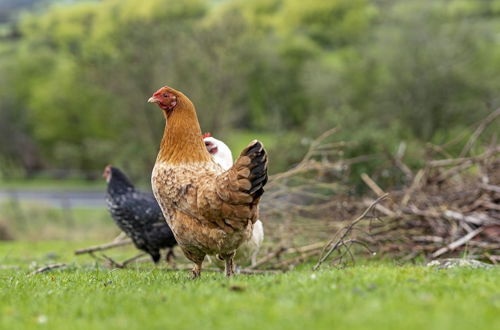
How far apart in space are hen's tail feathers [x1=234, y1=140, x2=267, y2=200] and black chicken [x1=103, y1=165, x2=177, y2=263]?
3.85 m

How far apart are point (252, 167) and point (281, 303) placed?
1898mm

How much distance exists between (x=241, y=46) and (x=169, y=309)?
25.1 metres

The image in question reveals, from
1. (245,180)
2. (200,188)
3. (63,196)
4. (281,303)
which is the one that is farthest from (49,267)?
(63,196)

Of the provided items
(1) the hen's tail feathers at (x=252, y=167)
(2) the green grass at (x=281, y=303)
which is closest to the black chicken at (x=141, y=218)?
(2) the green grass at (x=281, y=303)

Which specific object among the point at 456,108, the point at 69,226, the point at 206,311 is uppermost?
the point at 206,311

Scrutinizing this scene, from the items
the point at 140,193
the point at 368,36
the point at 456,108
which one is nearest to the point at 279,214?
the point at 140,193

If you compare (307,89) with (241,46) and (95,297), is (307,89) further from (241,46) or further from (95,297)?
(95,297)

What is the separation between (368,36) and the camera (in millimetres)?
47125

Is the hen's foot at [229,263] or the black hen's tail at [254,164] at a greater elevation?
the black hen's tail at [254,164]

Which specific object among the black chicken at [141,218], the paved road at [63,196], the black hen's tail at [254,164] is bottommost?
the paved road at [63,196]

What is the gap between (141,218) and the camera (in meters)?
9.69

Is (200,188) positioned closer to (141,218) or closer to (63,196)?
(141,218)

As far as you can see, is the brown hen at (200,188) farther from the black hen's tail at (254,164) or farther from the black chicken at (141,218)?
the black chicken at (141,218)

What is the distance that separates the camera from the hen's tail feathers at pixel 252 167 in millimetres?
5871
